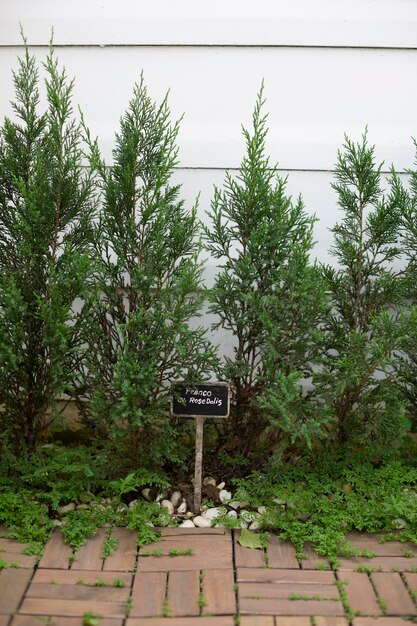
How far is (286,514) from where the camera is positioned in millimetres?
3639

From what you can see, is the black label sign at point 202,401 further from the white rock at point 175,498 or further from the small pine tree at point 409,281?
the small pine tree at point 409,281

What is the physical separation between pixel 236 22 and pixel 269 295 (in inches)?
68.0

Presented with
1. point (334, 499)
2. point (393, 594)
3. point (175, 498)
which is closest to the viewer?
point (393, 594)

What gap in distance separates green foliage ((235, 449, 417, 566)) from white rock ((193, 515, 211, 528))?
212mm

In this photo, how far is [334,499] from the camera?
3.77m

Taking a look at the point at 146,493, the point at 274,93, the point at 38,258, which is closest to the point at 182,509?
the point at 146,493

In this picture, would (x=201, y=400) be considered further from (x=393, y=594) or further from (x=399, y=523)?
(x=393, y=594)

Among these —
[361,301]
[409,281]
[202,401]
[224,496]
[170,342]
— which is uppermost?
[409,281]

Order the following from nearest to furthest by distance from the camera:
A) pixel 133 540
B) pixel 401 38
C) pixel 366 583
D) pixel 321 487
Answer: pixel 366 583 → pixel 133 540 → pixel 321 487 → pixel 401 38

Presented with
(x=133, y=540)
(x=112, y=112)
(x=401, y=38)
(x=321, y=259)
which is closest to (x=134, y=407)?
(x=133, y=540)

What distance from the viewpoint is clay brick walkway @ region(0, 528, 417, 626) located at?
2961 millimetres

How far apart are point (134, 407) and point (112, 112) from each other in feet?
6.30

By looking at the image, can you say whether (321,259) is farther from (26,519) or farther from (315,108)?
(26,519)

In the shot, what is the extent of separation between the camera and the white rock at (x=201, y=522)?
12.1 ft
